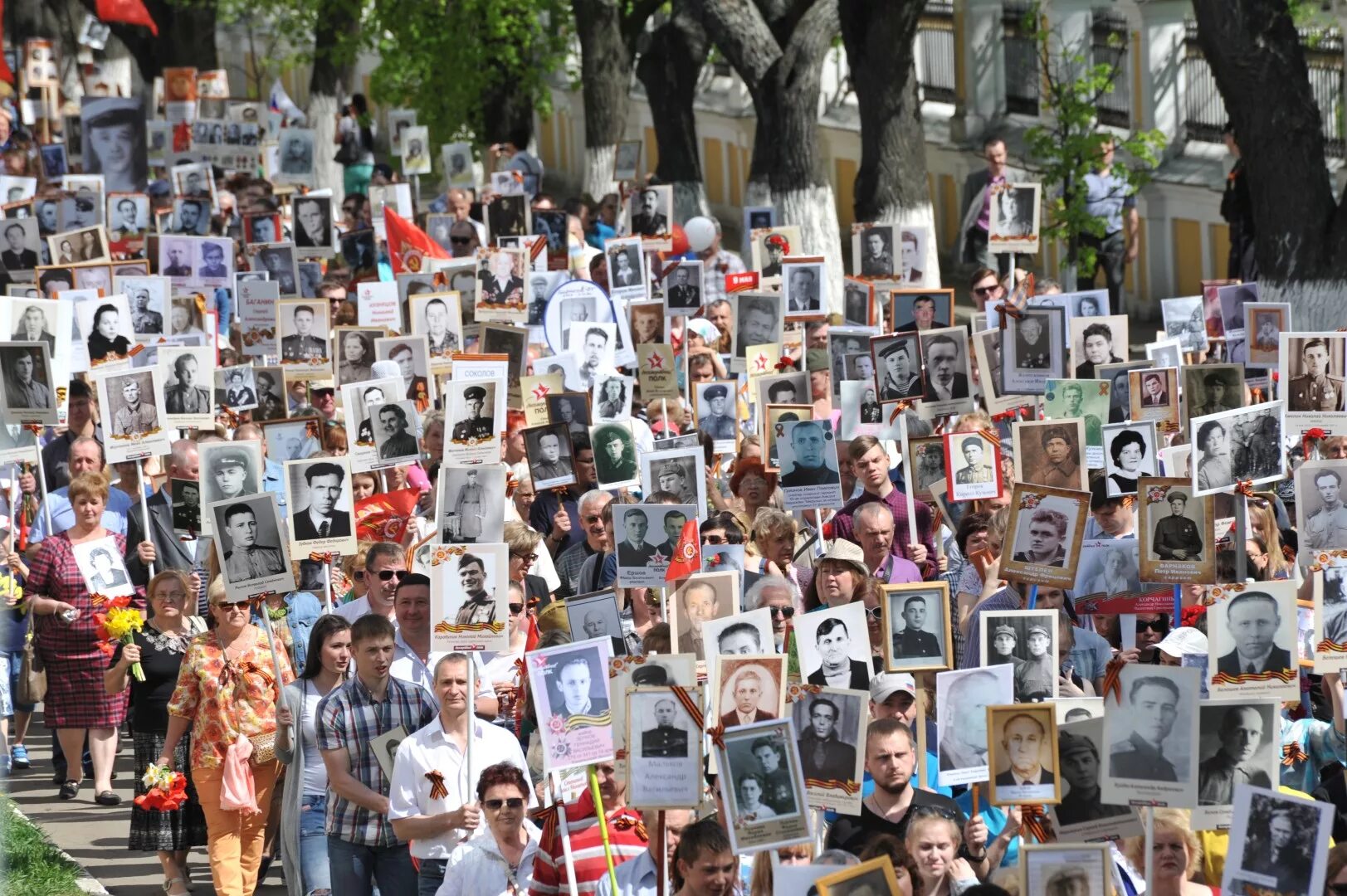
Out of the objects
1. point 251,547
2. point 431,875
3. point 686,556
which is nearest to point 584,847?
point 431,875

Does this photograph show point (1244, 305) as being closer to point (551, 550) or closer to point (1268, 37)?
point (1268, 37)

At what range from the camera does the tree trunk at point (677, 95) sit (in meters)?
25.2

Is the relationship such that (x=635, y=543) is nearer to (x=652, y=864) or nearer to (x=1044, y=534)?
(x=1044, y=534)

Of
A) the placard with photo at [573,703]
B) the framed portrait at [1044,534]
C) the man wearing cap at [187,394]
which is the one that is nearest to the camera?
the placard with photo at [573,703]

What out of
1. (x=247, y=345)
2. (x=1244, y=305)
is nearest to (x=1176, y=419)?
(x=1244, y=305)

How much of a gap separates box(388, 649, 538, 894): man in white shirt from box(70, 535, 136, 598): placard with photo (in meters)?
3.77

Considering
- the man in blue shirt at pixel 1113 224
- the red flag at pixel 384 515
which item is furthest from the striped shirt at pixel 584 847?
the man in blue shirt at pixel 1113 224

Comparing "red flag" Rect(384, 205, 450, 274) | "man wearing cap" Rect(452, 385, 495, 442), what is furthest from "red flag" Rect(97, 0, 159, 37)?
"man wearing cap" Rect(452, 385, 495, 442)

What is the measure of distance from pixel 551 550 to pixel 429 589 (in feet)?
9.62

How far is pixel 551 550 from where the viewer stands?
12.1 m

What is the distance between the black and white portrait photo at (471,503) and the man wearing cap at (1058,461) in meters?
2.45

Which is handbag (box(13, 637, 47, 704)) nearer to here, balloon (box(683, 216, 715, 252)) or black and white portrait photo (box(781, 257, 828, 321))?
black and white portrait photo (box(781, 257, 828, 321))

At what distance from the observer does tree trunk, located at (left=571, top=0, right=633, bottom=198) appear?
1046 inches

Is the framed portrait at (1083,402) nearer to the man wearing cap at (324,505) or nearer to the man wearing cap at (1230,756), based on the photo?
the man wearing cap at (324,505)
